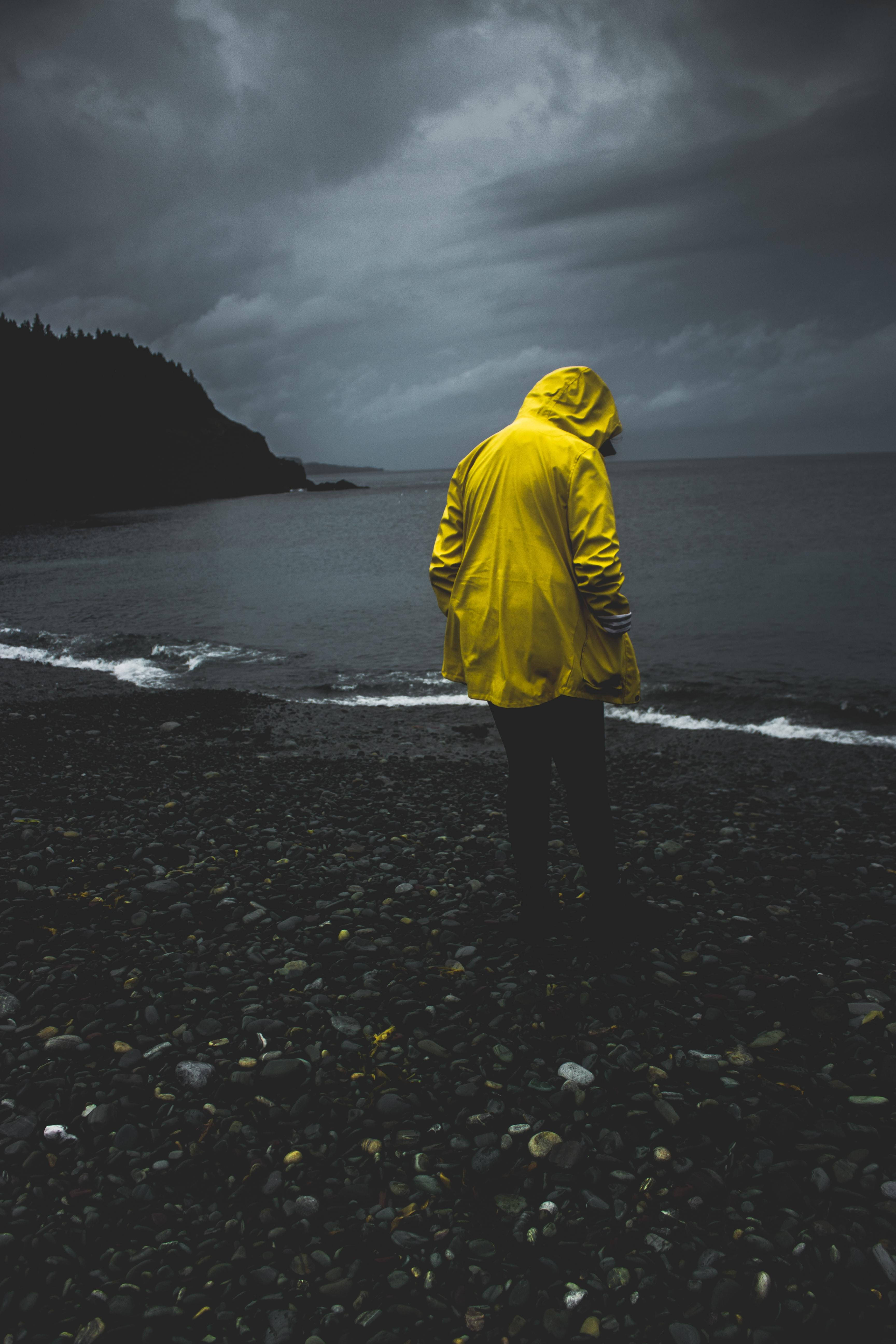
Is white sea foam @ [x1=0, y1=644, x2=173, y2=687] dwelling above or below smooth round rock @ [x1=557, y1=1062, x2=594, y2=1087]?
below

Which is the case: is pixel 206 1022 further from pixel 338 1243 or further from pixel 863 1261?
pixel 863 1261

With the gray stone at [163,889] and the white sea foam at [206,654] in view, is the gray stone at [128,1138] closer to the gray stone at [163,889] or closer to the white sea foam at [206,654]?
the gray stone at [163,889]

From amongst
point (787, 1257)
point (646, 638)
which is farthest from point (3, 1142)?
point (646, 638)

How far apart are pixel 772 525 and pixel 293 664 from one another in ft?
161

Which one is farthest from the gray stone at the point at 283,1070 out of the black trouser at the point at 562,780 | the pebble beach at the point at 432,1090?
the black trouser at the point at 562,780

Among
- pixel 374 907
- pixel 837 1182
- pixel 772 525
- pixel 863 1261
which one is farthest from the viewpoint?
pixel 772 525

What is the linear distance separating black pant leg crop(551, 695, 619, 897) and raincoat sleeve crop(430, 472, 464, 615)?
3.27 feet

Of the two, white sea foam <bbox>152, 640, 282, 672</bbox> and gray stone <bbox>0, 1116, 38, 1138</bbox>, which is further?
white sea foam <bbox>152, 640, 282, 672</bbox>

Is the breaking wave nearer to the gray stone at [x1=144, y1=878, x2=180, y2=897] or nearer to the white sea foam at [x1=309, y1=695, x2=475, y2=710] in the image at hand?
the white sea foam at [x1=309, y1=695, x2=475, y2=710]

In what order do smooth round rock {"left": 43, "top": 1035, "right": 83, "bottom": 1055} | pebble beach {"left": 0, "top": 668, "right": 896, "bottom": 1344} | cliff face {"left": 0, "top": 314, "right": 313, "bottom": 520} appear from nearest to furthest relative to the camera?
pebble beach {"left": 0, "top": 668, "right": 896, "bottom": 1344} < smooth round rock {"left": 43, "top": 1035, "right": 83, "bottom": 1055} < cliff face {"left": 0, "top": 314, "right": 313, "bottom": 520}

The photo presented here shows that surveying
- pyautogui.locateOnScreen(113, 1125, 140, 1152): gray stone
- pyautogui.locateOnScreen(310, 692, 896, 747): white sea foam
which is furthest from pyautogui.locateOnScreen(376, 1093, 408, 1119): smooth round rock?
pyautogui.locateOnScreen(310, 692, 896, 747): white sea foam

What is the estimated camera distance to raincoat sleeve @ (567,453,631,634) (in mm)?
4004

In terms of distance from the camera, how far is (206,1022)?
166 inches

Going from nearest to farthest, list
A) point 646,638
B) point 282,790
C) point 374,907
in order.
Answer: point 374,907
point 282,790
point 646,638
